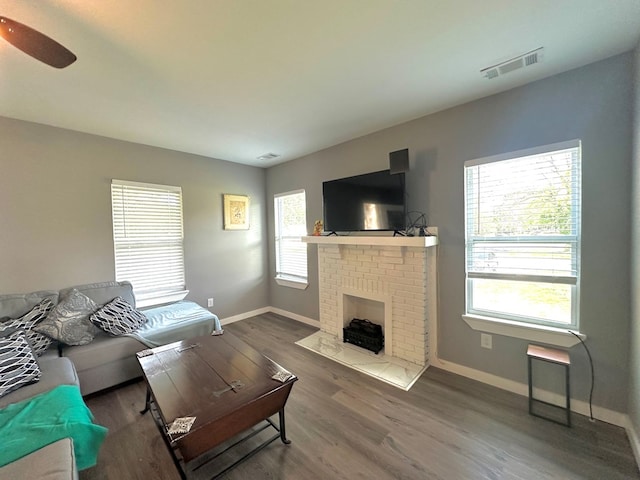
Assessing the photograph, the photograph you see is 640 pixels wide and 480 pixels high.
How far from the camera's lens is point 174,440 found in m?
1.21

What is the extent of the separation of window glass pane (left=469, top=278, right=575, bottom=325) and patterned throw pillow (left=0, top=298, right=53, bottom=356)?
3.95 m

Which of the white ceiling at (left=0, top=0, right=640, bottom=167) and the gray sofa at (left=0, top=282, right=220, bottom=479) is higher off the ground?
the white ceiling at (left=0, top=0, right=640, bottom=167)

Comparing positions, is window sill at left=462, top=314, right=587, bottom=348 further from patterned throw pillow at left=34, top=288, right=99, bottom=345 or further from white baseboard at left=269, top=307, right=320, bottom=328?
patterned throw pillow at left=34, top=288, right=99, bottom=345

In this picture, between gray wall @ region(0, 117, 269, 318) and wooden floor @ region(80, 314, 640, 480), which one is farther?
gray wall @ region(0, 117, 269, 318)

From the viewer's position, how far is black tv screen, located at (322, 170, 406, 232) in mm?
2768

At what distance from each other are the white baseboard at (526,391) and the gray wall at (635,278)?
0.13 metres

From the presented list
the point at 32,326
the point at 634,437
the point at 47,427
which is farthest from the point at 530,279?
the point at 32,326

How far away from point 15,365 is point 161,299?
5.70 ft

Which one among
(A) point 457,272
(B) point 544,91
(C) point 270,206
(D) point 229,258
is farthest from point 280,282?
(B) point 544,91

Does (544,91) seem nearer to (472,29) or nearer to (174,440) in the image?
(472,29)

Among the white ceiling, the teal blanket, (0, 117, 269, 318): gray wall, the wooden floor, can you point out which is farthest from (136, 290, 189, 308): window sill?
the white ceiling

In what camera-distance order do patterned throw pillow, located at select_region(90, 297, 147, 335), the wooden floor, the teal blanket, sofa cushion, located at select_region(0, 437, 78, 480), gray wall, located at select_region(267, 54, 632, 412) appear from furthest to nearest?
patterned throw pillow, located at select_region(90, 297, 147, 335) < gray wall, located at select_region(267, 54, 632, 412) < the wooden floor < the teal blanket < sofa cushion, located at select_region(0, 437, 78, 480)

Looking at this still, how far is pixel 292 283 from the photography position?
14.1ft

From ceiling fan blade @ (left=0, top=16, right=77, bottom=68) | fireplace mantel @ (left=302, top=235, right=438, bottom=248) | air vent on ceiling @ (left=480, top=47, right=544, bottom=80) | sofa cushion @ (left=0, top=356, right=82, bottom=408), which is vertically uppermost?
air vent on ceiling @ (left=480, top=47, right=544, bottom=80)
